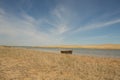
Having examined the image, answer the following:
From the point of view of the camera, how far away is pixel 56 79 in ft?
30.1

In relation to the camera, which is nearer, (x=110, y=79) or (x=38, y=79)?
(x=38, y=79)

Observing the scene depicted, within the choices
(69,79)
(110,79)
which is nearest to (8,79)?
(69,79)

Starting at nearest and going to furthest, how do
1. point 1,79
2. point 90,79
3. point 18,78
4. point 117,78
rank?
1. point 1,79
2. point 18,78
3. point 90,79
4. point 117,78

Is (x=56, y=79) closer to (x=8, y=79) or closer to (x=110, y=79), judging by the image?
(x=8, y=79)

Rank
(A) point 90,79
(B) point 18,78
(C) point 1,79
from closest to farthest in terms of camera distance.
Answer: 1. (C) point 1,79
2. (B) point 18,78
3. (A) point 90,79

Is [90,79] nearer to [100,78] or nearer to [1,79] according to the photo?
[100,78]

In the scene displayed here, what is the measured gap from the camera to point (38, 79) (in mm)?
8883

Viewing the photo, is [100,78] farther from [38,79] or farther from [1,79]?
[1,79]

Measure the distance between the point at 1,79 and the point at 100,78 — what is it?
683cm

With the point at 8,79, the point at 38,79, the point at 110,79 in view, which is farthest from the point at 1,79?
the point at 110,79

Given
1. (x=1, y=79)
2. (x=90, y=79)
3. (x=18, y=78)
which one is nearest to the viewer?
(x=1, y=79)

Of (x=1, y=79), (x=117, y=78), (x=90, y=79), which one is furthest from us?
(x=117, y=78)

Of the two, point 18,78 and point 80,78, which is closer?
point 18,78

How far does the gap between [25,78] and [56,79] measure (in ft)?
6.73
